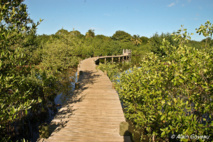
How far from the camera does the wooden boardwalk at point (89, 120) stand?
5.02 meters

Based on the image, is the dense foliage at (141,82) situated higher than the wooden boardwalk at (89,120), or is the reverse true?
the dense foliage at (141,82)

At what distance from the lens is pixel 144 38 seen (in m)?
78.5

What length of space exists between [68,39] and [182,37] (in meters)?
15.0

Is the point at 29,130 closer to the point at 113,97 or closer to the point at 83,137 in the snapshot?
the point at 83,137

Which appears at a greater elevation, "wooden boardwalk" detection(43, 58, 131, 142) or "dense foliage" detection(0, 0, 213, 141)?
"dense foliage" detection(0, 0, 213, 141)

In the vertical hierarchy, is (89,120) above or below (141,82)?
below

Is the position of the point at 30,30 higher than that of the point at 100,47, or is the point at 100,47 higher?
the point at 100,47

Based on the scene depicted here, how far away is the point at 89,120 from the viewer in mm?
6195

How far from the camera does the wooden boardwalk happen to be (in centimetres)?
502

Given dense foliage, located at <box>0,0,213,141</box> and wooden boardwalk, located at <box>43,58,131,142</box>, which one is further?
wooden boardwalk, located at <box>43,58,131,142</box>

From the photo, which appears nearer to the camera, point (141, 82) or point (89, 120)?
point (89, 120)

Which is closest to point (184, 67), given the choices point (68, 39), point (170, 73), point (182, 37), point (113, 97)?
point (170, 73)

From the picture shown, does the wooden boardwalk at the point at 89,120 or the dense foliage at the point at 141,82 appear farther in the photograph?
the wooden boardwalk at the point at 89,120

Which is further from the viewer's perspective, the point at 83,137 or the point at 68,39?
the point at 68,39
